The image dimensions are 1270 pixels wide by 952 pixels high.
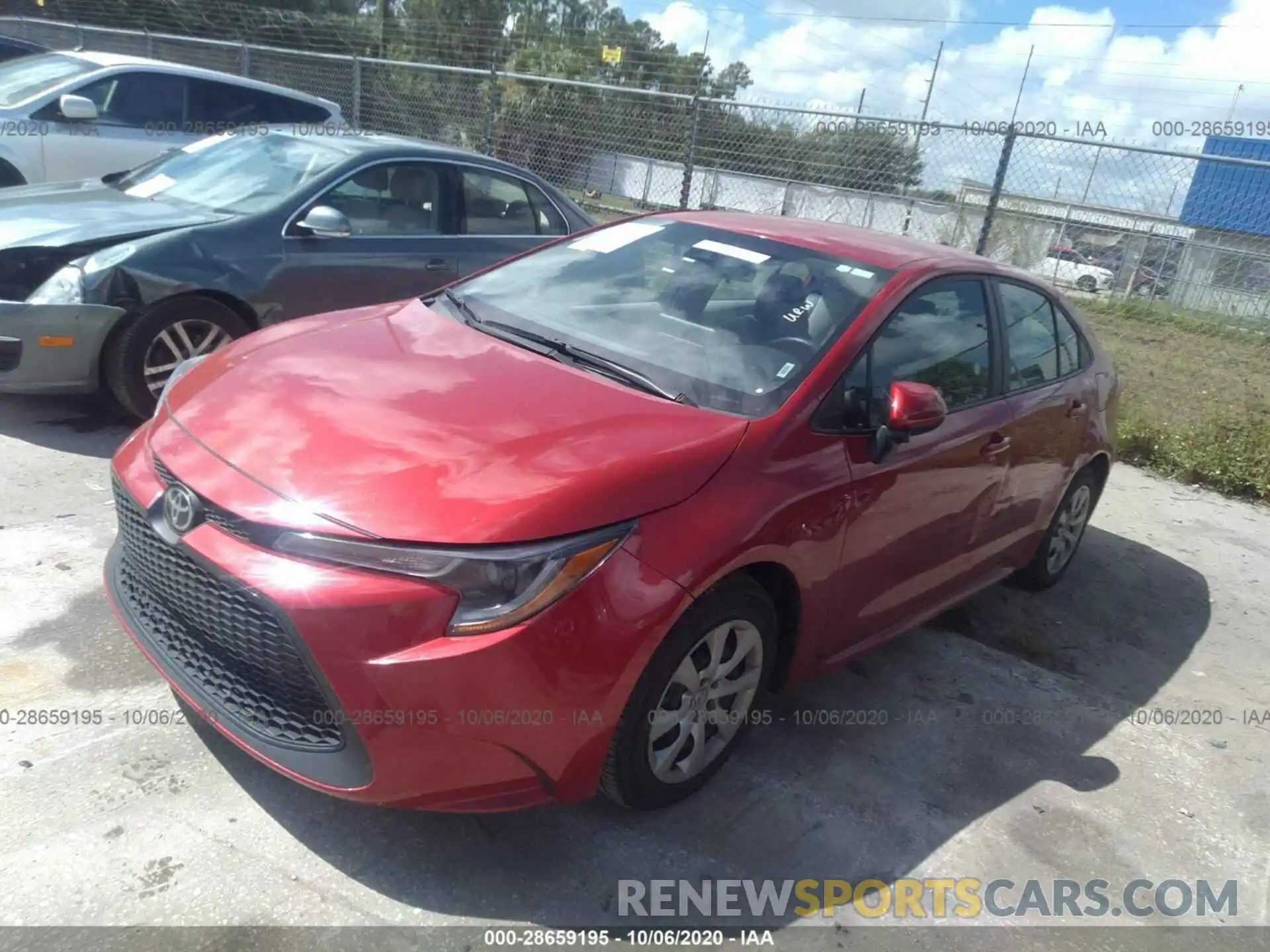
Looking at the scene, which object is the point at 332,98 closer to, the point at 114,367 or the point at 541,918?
the point at 114,367

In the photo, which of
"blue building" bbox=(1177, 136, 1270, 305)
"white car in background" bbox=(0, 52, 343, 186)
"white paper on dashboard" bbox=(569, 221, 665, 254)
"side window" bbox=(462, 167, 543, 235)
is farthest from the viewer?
"blue building" bbox=(1177, 136, 1270, 305)

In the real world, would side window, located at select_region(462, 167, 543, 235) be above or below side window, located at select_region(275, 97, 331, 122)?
below

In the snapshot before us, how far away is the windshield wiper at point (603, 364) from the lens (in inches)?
118

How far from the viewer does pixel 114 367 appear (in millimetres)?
4762

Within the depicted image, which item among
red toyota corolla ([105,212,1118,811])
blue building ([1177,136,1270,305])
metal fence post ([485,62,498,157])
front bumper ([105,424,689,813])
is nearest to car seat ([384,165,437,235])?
red toyota corolla ([105,212,1118,811])

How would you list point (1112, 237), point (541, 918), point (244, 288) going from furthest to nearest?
1. point (1112, 237)
2. point (244, 288)
3. point (541, 918)

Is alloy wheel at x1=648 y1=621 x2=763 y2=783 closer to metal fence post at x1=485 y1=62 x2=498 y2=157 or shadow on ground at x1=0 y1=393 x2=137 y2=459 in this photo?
shadow on ground at x1=0 y1=393 x2=137 y2=459

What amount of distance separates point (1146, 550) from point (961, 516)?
109 inches

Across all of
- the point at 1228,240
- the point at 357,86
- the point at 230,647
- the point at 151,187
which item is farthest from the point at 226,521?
the point at 1228,240

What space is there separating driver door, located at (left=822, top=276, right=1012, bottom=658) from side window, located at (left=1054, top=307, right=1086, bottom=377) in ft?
2.49

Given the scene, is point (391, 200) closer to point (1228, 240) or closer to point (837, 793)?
point (837, 793)

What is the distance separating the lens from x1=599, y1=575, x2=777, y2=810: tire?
8.41 ft

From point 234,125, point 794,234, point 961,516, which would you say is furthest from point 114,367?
point 234,125

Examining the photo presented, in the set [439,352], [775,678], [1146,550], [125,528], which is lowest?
[1146,550]
